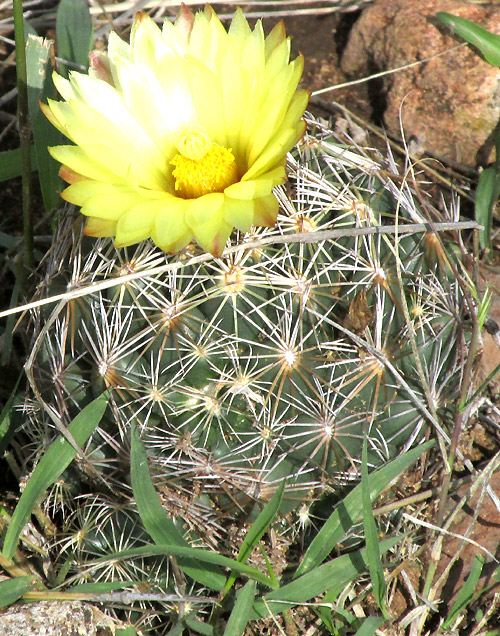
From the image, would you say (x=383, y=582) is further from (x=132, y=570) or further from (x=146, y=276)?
(x=146, y=276)

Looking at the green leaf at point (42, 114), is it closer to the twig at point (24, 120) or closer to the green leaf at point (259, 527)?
the twig at point (24, 120)

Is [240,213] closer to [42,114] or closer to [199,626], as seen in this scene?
[199,626]

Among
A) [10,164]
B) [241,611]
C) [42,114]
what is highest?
[42,114]

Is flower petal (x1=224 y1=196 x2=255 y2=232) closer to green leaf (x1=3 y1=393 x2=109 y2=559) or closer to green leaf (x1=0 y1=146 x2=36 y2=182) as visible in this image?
green leaf (x1=3 y1=393 x2=109 y2=559)

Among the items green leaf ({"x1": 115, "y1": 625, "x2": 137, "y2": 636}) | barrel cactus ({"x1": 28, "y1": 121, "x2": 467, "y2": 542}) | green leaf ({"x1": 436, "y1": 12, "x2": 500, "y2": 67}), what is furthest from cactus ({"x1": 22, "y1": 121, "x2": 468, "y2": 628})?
green leaf ({"x1": 436, "y1": 12, "x2": 500, "y2": 67})

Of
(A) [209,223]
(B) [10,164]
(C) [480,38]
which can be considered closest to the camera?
(A) [209,223]

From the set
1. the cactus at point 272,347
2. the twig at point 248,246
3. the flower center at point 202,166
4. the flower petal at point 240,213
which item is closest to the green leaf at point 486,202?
the cactus at point 272,347

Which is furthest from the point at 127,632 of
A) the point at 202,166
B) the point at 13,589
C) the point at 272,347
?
the point at 202,166

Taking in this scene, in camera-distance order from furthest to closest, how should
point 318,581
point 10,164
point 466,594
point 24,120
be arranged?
point 10,164, point 24,120, point 466,594, point 318,581

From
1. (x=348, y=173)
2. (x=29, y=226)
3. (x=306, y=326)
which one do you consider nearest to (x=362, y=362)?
(x=306, y=326)
